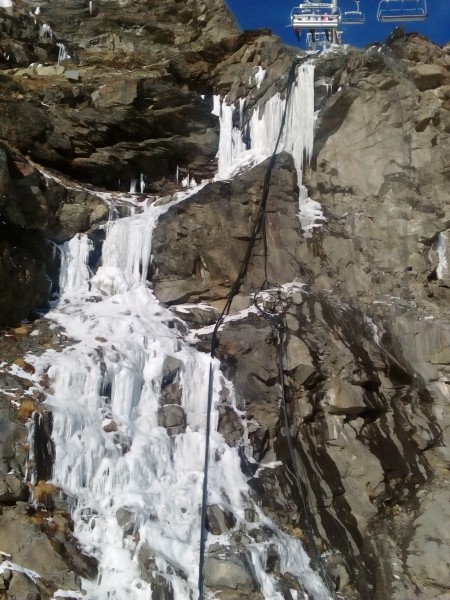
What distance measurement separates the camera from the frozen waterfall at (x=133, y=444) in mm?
8016

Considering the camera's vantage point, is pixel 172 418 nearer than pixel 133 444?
No

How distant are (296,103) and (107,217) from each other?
18.1ft

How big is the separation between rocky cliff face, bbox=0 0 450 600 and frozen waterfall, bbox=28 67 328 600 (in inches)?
11.3

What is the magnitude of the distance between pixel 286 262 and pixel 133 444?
18.8ft

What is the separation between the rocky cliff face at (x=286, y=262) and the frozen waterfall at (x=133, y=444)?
286 millimetres

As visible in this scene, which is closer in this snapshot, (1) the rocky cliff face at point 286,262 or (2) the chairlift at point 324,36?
(1) the rocky cliff face at point 286,262

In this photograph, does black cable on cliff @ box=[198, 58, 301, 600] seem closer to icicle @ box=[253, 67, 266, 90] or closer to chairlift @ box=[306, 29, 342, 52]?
icicle @ box=[253, 67, 266, 90]

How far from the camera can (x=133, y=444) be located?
31.0 feet

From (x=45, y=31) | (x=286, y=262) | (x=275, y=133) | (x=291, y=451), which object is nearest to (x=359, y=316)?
(x=286, y=262)

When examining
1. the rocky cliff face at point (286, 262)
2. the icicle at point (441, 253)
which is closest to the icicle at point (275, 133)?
the rocky cliff face at point (286, 262)

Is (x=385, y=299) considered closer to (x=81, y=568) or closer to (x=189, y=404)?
Result: (x=189, y=404)

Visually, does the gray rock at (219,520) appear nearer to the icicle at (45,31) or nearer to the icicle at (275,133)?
the icicle at (275,133)

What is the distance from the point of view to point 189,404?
34.8 ft

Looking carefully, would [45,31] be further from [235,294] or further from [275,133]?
[235,294]
